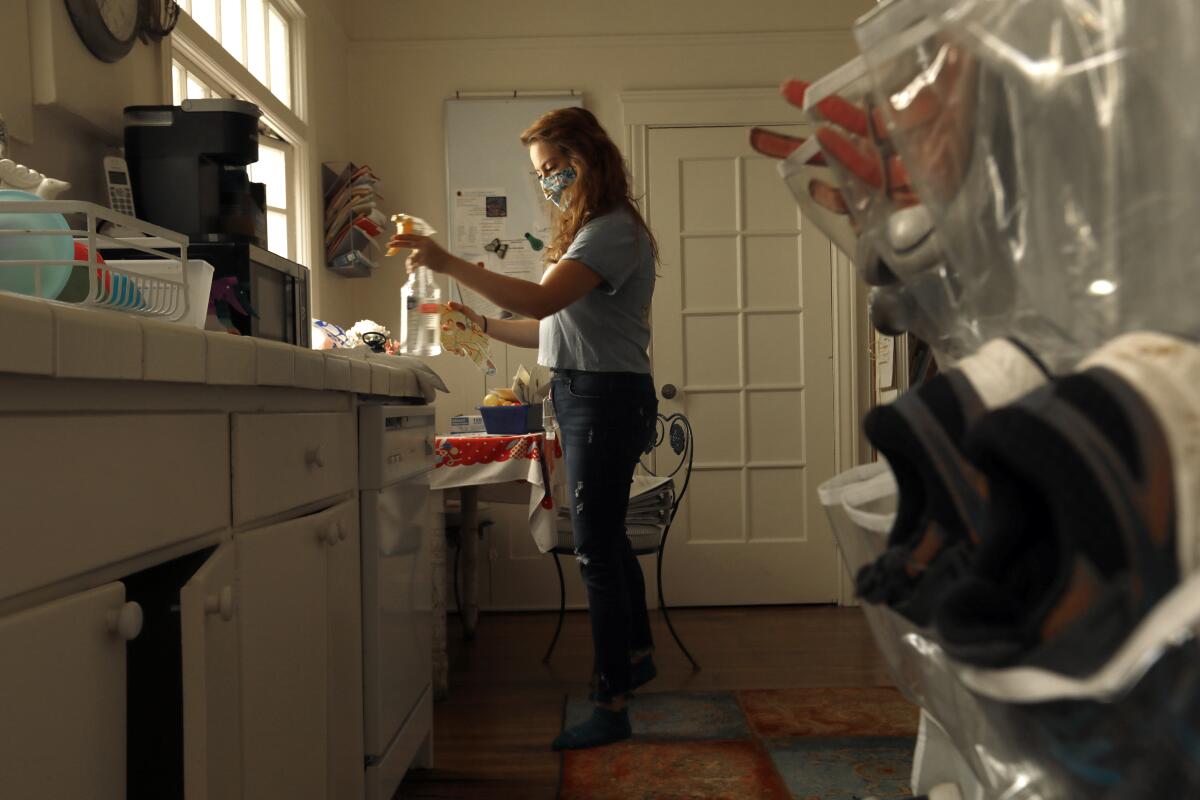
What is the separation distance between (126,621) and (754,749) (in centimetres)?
199

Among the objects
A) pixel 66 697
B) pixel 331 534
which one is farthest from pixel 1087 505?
pixel 331 534

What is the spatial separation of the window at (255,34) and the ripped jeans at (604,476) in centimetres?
154

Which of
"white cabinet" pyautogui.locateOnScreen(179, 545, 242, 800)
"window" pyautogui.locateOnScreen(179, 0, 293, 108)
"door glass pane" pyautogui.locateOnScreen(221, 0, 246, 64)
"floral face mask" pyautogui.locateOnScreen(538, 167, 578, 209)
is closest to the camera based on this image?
"white cabinet" pyautogui.locateOnScreen(179, 545, 242, 800)

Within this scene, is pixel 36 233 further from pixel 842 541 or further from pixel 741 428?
pixel 741 428

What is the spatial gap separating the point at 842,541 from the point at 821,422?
404 cm

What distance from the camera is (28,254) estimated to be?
1286mm

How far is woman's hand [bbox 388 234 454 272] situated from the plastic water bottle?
55 cm

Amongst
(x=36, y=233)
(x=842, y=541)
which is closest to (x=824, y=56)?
(x=36, y=233)

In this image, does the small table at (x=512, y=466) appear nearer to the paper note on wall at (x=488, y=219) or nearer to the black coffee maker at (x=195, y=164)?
the black coffee maker at (x=195, y=164)

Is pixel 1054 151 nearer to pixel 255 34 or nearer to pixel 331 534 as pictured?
pixel 331 534

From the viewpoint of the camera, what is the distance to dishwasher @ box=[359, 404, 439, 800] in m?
1.93

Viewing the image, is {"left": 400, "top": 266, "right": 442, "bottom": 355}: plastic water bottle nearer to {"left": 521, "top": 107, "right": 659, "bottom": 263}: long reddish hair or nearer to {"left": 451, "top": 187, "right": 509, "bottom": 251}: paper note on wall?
{"left": 521, "top": 107, "right": 659, "bottom": 263}: long reddish hair

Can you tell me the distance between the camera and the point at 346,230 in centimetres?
409

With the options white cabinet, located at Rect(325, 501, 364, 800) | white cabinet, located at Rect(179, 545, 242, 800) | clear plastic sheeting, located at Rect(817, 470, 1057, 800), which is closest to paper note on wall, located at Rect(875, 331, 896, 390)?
white cabinet, located at Rect(325, 501, 364, 800)
